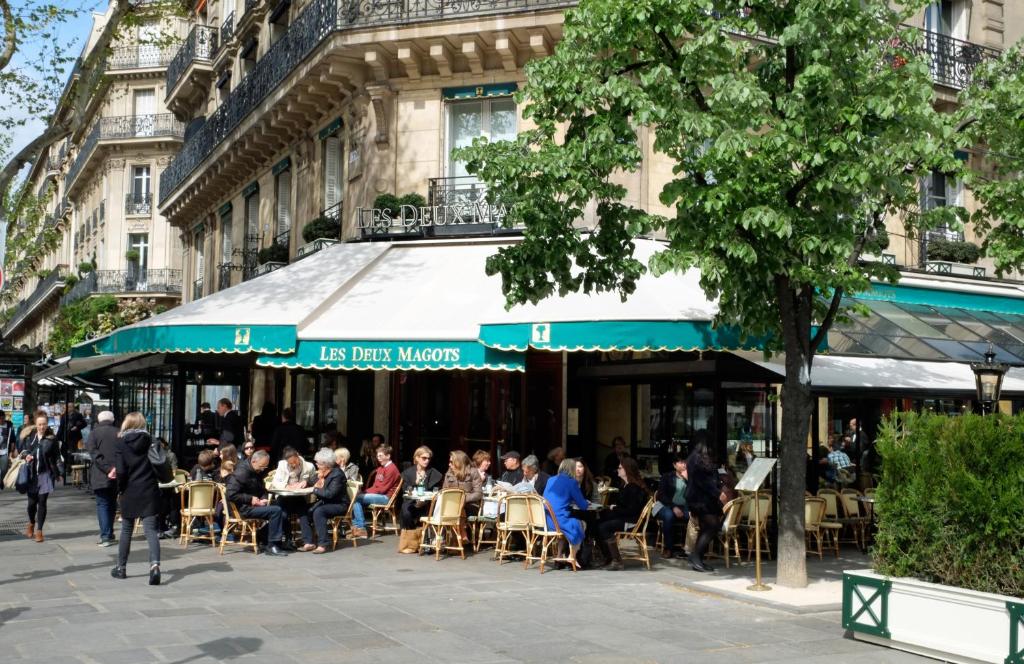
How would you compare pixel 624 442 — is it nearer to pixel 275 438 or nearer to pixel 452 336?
pixel 452 336

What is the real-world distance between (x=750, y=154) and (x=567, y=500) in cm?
437

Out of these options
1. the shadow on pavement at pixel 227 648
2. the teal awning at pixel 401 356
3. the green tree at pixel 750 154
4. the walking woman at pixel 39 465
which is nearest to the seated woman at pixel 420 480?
the teal awning at pixel 401 356

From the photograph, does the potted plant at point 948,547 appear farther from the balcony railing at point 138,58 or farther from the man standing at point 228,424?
the balcony railing at point 138,58

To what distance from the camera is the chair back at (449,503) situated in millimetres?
13148

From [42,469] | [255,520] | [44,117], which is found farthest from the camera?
[44,117]

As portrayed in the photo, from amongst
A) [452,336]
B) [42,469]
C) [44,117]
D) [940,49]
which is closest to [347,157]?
[44,117]

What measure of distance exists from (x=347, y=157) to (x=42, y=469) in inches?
A: 299

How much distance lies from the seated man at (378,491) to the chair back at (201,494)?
203cm

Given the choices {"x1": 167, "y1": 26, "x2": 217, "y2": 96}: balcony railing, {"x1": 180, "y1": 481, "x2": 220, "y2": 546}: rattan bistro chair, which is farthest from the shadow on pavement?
{"x1": 167, "y1": 26, "x2": 217, "y2": 96}: balcony railing

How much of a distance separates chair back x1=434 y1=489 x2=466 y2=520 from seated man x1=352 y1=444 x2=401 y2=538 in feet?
6.14

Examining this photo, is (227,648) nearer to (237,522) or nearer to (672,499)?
(237,522)

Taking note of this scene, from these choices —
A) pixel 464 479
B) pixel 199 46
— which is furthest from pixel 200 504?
pixel 199 46

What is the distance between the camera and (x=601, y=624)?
9.27 m

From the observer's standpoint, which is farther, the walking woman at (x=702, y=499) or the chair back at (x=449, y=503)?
the chair back at (x=449, y=503)
